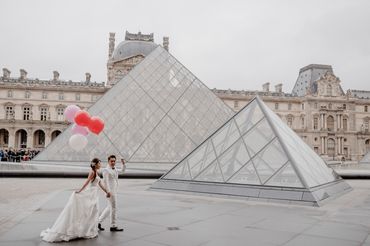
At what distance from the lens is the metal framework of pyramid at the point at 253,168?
780 cm

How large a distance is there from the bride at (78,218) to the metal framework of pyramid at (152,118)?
12315mm

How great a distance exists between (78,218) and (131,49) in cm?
5696

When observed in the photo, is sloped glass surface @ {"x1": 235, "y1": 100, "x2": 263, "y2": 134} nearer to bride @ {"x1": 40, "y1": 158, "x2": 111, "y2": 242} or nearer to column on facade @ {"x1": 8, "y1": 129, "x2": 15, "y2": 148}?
bride @ {"x1": 40, "y1": 158, "x2": 111, "y2": 242}

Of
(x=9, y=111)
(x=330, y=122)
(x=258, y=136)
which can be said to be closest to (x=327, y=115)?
(x=330, y=122)

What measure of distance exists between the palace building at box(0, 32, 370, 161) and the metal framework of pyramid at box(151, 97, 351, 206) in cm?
4178

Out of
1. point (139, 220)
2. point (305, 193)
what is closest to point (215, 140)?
point (305, 193)

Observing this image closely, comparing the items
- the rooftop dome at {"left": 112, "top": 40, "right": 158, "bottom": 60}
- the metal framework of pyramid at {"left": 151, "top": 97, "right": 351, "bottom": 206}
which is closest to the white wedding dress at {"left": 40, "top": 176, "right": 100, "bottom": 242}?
the metal framework of pyramid at {"left": 151, "top": 97, "right": 351, "bottom": 206}

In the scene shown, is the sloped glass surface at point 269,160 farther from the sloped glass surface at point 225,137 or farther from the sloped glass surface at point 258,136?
the sloped glass surface at point 225,137

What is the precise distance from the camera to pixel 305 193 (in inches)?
289

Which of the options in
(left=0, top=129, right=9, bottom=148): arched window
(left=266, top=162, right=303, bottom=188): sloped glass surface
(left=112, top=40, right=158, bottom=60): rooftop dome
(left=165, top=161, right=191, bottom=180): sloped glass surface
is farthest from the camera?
(left=112, top=40, right=158, bottom=60): rooftop dome

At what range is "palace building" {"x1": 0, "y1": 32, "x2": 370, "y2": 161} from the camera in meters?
50.2

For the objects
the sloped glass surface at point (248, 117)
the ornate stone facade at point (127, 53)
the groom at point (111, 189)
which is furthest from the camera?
the ornate stone facade at point (127, 53)

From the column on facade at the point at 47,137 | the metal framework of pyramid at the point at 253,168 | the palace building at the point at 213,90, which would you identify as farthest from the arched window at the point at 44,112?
the metal framework of pyramid at the point at 253,168

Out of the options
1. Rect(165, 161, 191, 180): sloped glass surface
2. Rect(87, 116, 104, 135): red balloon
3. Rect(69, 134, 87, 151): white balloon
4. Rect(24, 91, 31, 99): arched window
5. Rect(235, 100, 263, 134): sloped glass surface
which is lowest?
Rect(165, 161, 191, 180): sloped glass surface
